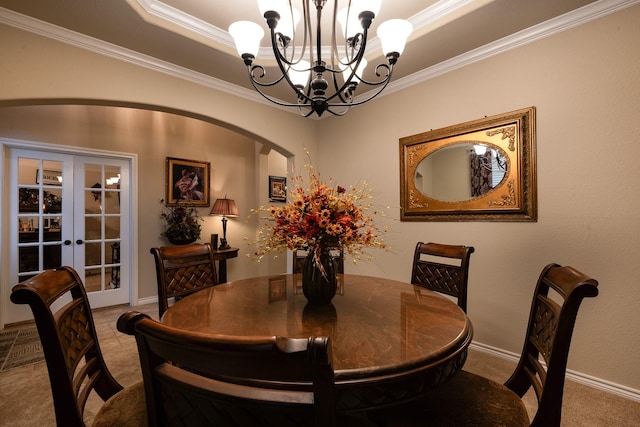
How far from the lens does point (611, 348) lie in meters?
1.93

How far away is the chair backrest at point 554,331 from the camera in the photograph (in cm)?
88

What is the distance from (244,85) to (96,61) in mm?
1218

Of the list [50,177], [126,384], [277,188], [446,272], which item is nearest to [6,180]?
[50,177]

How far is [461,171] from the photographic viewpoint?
Result: 102 inches

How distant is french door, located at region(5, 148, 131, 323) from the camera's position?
3.33m

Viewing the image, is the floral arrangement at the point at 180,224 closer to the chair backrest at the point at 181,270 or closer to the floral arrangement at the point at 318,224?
the chair backrest at the point at 181,270

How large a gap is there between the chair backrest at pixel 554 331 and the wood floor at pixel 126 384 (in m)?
1.04

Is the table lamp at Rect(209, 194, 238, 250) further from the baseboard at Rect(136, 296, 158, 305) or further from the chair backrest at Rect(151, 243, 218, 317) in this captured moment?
the chair backrest at Rect(151, 243, 218, 317)

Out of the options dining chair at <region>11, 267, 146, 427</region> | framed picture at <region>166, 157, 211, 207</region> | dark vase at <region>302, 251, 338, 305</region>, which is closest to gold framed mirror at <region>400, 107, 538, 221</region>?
dark vase at <region>302, 251, 338, 305</region>

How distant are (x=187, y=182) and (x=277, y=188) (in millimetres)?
1456

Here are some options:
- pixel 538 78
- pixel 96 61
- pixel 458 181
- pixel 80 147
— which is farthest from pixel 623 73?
pixel 80 147

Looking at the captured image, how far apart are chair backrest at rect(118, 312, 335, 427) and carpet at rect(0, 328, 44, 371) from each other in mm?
2854

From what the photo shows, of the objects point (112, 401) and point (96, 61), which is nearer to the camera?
point (112, 401)

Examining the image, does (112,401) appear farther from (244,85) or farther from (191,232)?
(191,232)
